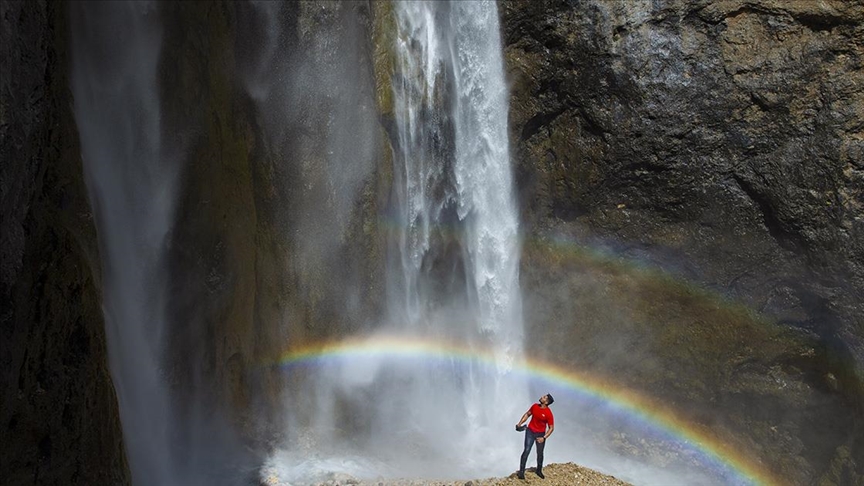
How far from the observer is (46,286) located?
7086 millimetres

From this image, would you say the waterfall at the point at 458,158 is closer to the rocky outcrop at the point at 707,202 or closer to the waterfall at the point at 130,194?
the rocky outcrop at the point at 707,202

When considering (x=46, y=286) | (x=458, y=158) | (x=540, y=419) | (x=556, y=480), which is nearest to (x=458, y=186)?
(x=458, y=158)

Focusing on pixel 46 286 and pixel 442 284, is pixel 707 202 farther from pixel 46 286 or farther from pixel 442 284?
pixel 46 286

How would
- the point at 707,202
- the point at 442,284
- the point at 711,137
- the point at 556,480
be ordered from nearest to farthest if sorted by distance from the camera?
1. the point at 556,480
2. the point at 711,137
3. the point at 707,202
4. the point at 442,284

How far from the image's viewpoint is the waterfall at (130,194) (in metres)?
9.72

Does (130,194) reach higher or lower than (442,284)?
higher

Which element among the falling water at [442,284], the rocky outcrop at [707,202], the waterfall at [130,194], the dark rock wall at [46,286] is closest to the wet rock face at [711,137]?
the rocky outcrop at [707,202]

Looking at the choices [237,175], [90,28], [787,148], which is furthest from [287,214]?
[787,148]

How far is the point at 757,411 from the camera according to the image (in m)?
13.6

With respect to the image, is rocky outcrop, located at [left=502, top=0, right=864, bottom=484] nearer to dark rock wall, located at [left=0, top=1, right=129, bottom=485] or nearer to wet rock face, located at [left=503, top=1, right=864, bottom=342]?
wet rock face, located at [left=503, top=1, right=864, bottom=342]

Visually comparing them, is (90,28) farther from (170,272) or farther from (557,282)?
(557,282)

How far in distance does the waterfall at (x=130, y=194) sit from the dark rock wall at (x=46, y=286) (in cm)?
151

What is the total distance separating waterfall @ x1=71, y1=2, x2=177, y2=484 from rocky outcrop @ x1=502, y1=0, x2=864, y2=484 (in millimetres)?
6248

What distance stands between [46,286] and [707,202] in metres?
10.3
